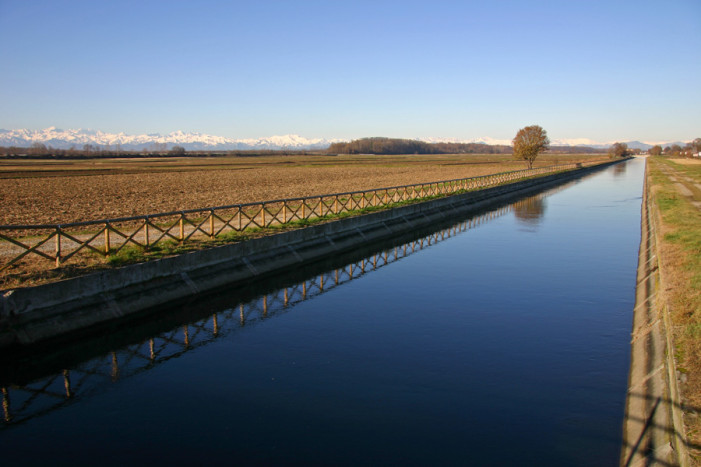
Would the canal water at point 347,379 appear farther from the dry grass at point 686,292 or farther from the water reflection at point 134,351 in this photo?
the dry grass at point 686,292

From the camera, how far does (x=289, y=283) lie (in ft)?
77.6

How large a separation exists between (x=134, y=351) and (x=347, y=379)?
6.50 meters

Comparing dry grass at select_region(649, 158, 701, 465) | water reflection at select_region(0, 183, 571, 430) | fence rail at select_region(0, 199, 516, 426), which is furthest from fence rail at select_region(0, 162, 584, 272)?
dry grass at select_region(649, 158, 701, 465)

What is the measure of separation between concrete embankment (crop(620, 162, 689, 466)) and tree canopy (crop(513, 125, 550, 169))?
94.0 meters

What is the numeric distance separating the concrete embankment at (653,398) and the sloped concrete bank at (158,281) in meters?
14.7

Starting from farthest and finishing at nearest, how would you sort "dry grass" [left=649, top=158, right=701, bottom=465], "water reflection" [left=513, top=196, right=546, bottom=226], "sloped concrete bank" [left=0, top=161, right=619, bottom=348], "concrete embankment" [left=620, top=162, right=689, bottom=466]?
"water reflection" [left=513, top=196, right=546, bottom=226] < "sloped concrete bank" [left=0, top=161, right=619, bottom=348] < "dry grass" [left=649, top=158, right=701, bottom=465] < "concrete embankment" [left=620, top=162, right=689, bottom=466]

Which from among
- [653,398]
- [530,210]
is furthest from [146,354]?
[530,210]

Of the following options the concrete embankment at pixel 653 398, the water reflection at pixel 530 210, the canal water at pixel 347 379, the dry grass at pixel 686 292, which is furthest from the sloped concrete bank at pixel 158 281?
the dry grass at pixel 686 292

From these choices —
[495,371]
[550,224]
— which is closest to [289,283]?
[495,371]

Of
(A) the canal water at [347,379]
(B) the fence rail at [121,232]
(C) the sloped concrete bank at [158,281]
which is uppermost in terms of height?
(B) the fence rail at [121,232]

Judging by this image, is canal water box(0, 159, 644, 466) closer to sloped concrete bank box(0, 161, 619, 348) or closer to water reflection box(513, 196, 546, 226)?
sloped concrete bank box(0, 161, 619, 348)

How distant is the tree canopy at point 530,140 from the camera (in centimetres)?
10644

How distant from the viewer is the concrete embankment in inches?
365

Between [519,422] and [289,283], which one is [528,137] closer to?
[289,283]
